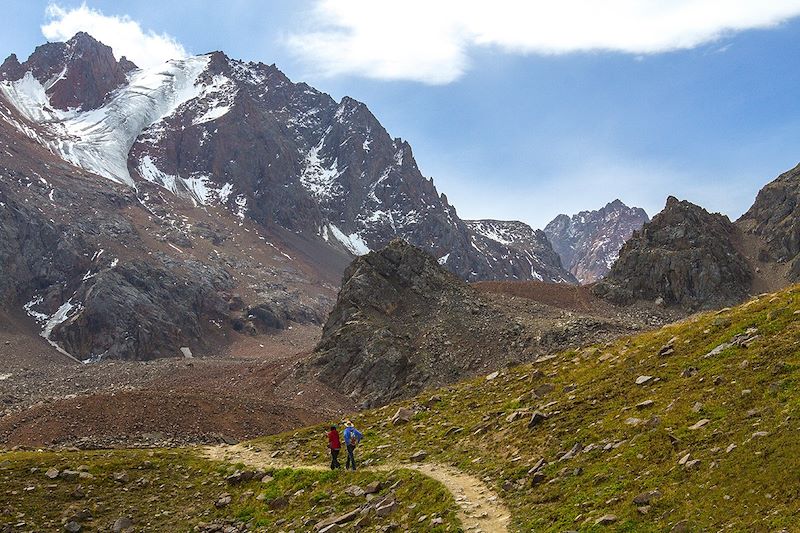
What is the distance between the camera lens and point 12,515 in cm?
2752

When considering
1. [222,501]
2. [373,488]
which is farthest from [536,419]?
[222,501]

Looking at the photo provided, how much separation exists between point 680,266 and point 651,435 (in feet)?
373

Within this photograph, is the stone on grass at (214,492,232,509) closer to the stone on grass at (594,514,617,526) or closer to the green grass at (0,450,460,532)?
the green grass at (0,450,460,532)

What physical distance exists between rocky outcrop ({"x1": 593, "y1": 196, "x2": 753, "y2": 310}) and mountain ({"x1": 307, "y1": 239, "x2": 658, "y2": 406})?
1434 inches

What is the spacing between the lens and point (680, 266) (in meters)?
125

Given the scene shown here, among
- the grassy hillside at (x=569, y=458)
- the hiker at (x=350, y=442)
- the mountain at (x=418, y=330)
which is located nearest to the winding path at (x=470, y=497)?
the grassy hillside at (x=569, y=458)

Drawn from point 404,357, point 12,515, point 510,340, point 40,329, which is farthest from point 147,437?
point 40,329

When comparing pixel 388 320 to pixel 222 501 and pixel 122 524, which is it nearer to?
pixel 222 501

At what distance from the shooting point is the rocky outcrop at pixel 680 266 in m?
123

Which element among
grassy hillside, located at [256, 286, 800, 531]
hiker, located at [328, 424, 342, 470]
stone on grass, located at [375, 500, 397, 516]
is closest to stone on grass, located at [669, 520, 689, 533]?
grassy hillside, located at [256, 286, 800, 531]

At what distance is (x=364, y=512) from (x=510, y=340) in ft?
203

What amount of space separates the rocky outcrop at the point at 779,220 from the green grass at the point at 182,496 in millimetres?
121306

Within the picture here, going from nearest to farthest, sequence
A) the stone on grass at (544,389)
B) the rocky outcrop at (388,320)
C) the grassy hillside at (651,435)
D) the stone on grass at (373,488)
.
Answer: the grassy hillside at (651,435) → the stone on grass at (373,488) → the stone on grass at (544,389) → the rocky outcrop at (388,320)

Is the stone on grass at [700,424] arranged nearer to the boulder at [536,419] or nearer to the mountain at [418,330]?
the boulder at [536,419]
